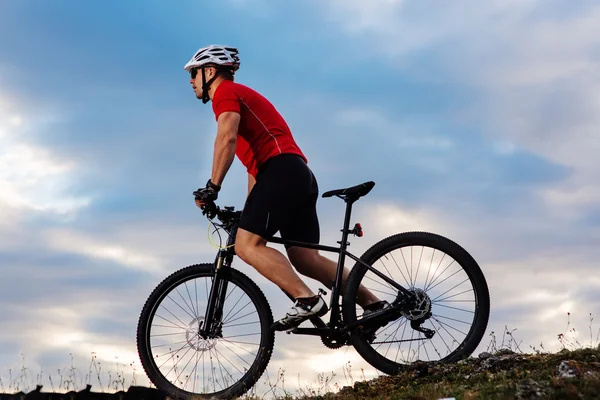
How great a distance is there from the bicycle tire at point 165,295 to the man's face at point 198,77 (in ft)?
5.84

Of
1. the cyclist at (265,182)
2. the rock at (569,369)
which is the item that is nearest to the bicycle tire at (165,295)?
the cyclist at (265,182)

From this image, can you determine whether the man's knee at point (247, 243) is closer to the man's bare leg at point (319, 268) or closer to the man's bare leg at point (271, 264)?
the man's bare leg at point (271, 264)

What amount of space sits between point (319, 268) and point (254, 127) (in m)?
1.54

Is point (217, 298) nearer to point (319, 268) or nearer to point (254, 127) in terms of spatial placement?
point (319, 268)

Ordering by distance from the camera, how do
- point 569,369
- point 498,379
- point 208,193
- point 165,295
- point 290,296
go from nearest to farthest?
point 569,369 < point 498,379 < point 208,193 < point 290,296 < point 165,295

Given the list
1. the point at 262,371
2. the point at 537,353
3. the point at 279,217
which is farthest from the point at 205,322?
the point at 537,353

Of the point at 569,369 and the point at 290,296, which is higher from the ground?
the point at 290,296

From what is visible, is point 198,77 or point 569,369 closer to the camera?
point 569,369

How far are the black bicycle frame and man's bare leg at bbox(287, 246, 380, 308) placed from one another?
9 centimetres

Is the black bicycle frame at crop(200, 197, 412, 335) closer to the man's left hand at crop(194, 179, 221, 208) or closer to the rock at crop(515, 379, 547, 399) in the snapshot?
the man's left hand at crop(194, 179, 221, 208)

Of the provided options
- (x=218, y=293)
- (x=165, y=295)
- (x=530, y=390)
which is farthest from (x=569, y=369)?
(x=165, y=295)

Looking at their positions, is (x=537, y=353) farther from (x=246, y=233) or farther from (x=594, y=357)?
(x=246, y=233)

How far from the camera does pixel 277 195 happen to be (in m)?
7.82

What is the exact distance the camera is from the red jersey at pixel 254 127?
7.97m
